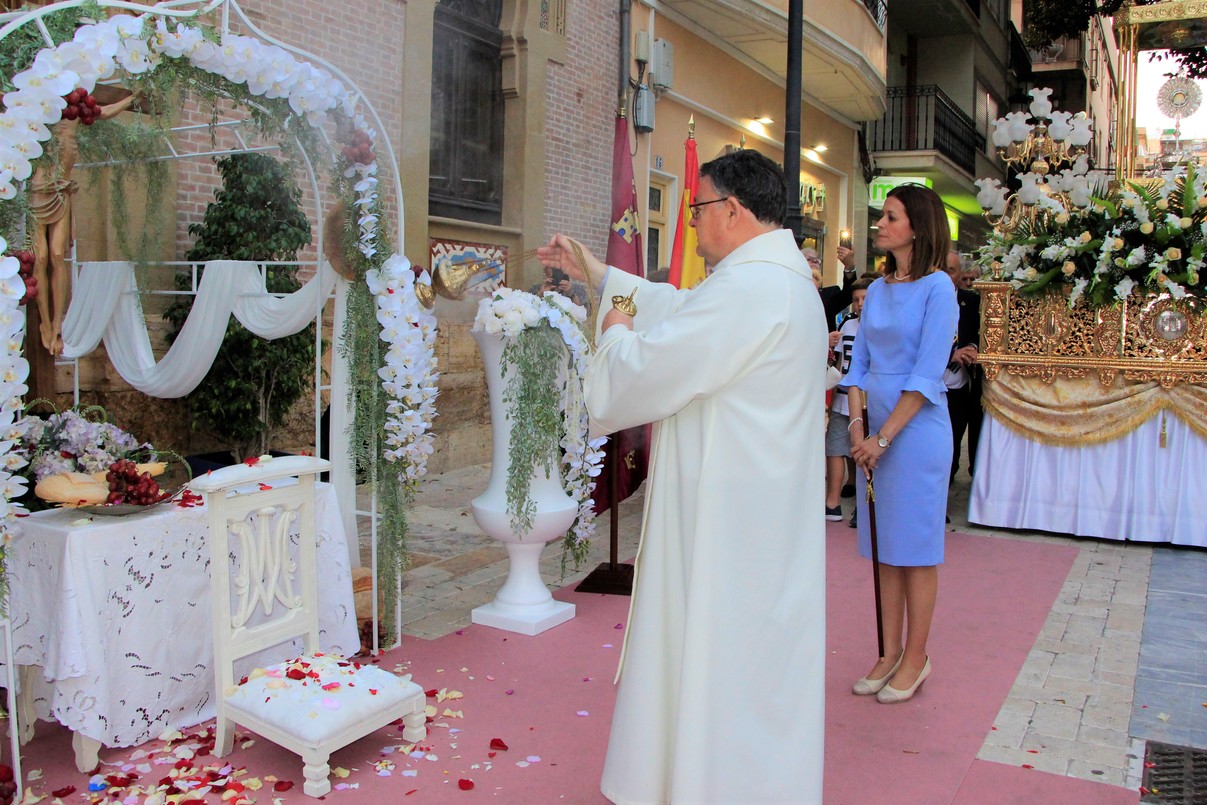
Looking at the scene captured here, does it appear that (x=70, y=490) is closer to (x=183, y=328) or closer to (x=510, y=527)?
(x=510, y=527)

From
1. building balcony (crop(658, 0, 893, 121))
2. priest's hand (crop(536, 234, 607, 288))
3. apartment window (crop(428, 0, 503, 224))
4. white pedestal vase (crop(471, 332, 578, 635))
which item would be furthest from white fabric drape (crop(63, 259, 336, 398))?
building balcony (crop(658, 0, 893, 121))

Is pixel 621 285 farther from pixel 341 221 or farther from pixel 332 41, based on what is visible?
pixel 332 41

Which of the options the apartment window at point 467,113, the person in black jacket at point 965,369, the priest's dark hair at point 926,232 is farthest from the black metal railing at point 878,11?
the priest's dark hair at point 926,232

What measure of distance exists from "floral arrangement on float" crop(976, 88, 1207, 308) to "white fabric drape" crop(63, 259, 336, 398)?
512cm

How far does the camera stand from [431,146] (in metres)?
9.91

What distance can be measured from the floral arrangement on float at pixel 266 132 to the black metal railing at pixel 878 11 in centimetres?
1393

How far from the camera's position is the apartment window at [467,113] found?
1000cm

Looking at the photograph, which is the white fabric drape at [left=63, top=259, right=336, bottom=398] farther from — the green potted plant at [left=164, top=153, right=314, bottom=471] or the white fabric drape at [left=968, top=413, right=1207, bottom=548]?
the white fabric drape at [left=968, top=413, right=1207, bottom=548]

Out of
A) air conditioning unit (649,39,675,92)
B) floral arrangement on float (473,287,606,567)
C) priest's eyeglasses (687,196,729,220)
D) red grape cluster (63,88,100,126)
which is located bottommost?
floral arrangement on float (473,287,606,567)

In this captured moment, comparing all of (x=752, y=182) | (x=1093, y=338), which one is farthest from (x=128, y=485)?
(x=1093, y=338)

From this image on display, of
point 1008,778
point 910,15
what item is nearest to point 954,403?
point 1008,778

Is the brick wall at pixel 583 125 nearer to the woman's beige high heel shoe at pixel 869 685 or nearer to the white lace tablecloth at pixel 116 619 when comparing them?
the woman's beige high heel shoe at pixel 869 685

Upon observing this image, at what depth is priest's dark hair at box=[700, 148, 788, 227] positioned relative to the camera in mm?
2826

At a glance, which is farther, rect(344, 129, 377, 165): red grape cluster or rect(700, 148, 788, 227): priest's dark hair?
rect(344, 129, 377, 165): red grape cluster
